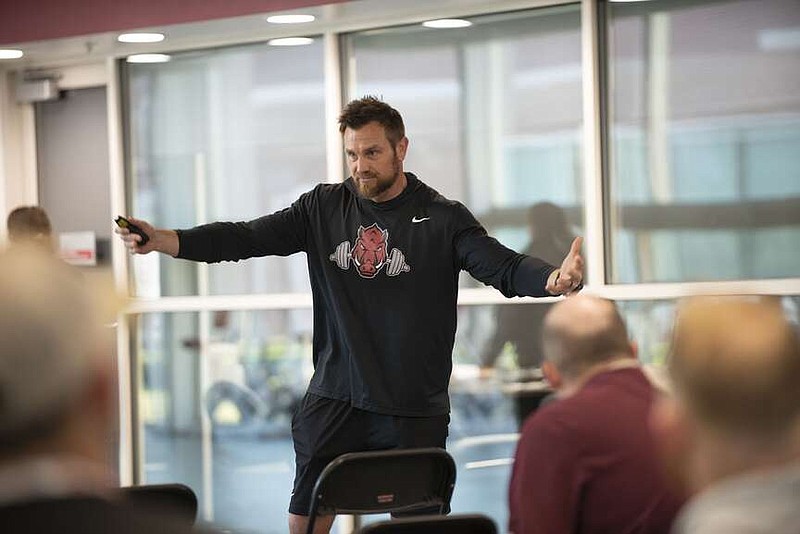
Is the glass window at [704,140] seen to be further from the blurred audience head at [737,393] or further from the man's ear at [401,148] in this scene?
the blurred audience head at [737,393]

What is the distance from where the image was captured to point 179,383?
6.22 meters

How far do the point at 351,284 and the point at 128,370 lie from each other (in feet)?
8.14

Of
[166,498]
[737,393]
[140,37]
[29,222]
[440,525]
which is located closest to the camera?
[737,393]

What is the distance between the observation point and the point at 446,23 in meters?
5.50

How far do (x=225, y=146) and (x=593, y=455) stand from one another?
399 cm

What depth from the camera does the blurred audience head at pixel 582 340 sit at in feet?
8.31

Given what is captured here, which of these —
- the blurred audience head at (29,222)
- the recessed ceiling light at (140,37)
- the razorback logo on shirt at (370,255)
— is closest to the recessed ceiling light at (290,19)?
the recessed ceiling light at (140,37)

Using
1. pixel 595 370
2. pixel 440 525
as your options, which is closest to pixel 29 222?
pixel 440 525

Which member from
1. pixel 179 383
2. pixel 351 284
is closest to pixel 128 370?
pixel 179 383

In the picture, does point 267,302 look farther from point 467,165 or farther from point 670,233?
point 670,233

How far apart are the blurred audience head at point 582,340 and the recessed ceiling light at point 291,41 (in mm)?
3533

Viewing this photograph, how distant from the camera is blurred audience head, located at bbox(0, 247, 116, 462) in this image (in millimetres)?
1280

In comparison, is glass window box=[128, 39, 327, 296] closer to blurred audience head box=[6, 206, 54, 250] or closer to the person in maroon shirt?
blurred audience head box=[6, 206, 54, 250]

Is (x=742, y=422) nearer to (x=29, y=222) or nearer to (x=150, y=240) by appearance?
(x=150, y=240)
